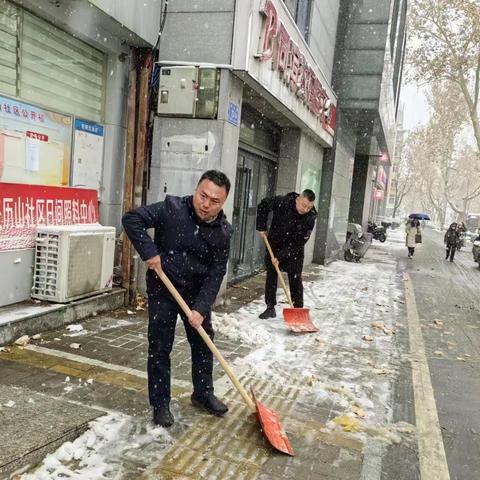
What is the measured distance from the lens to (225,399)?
154 inches

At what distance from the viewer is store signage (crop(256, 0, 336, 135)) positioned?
667cm

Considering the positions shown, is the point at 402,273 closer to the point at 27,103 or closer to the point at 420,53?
the point at 27,103

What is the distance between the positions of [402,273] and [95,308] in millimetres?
10094

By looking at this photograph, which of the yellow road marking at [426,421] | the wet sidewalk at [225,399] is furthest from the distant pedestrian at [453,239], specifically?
the wet sidewalk at [225,399]

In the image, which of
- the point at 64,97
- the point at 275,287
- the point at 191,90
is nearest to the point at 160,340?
the point at 275,287

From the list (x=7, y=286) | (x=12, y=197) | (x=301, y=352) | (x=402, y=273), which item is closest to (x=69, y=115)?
(x=12, y=197)

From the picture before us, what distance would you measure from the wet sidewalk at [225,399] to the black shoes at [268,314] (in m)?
0.19

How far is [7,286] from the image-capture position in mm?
5016

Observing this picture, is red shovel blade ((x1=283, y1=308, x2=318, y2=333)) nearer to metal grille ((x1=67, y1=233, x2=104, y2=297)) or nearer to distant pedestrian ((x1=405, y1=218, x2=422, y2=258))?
metal grille ((x1=67, y1=233, x2=104, y2=297))

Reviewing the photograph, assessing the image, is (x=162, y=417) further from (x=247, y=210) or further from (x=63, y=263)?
(x=247, y=210)

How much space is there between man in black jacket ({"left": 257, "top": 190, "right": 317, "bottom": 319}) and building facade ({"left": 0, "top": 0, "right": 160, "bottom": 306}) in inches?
88.5

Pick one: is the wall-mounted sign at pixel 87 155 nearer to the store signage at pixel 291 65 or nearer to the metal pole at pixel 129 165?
the metal pole at pixel 129 165

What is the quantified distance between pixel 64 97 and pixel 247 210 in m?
4.74

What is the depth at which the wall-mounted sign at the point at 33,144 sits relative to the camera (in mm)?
4898
